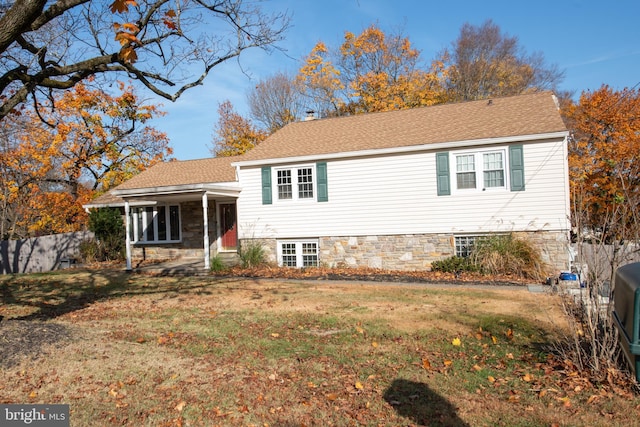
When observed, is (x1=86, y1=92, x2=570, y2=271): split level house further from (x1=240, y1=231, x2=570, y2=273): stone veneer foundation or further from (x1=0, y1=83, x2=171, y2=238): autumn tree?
(x1=0, y1=83, x2=171, y2=238): autumn tree

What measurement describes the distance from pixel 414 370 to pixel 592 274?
238 cm

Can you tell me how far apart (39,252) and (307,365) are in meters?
19.5

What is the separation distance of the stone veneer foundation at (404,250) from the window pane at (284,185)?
1952 mm

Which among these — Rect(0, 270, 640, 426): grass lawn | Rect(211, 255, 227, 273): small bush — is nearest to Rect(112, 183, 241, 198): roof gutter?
Rect(211, 255, 227, 273): small bush

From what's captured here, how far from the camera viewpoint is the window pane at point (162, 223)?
67.3 ft

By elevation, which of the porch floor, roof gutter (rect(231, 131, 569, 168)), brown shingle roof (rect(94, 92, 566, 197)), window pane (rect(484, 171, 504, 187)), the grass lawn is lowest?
the grass lawn

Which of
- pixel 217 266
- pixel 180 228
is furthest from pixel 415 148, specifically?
pixel 180 228

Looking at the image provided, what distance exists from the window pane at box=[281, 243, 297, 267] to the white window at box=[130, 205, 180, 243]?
18.9ft

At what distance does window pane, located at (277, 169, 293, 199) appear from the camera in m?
16.6

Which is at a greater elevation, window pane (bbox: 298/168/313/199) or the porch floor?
window pane (bbox: 298/168/313/199)

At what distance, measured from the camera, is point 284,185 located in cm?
1664

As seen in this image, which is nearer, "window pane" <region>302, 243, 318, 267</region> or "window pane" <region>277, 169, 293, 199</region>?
"window pane" <region>302, 243, 318, 267</region>

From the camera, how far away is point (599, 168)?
74.4ft

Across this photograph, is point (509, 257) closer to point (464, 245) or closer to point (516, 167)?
point (464, 245)
